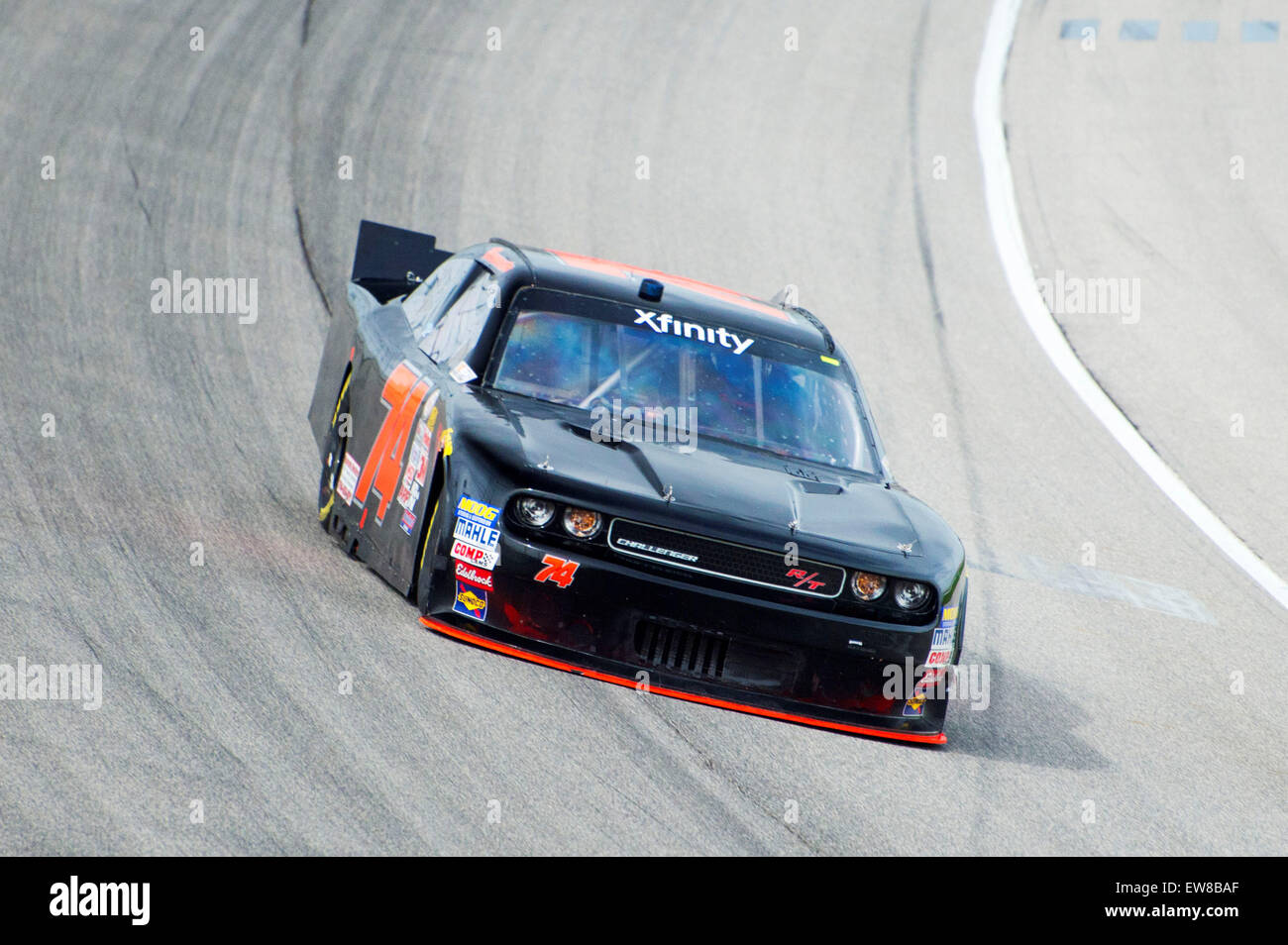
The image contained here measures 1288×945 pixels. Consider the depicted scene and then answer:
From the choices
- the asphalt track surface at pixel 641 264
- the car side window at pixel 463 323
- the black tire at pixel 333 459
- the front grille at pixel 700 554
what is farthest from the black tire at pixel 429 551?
the black tire at pixel 333 459

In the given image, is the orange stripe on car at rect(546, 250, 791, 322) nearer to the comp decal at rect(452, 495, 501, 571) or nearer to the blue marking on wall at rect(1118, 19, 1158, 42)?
the comp decal at rect(452, 495, 501, 571)

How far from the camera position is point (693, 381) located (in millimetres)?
6348

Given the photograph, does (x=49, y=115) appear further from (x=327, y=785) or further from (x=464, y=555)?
(x=327, y=785)

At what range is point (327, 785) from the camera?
174 inches

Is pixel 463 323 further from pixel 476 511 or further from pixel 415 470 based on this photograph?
pixel 476 511

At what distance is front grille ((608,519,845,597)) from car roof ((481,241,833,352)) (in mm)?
1677

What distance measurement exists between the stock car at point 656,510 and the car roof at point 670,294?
0.02 metres

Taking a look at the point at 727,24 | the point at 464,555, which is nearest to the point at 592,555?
the point at 464,555

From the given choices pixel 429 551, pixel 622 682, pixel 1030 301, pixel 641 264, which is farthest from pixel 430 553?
pixel 1030 301

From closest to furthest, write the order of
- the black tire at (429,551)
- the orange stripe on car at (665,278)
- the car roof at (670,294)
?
the black tire at (429,551), the car roof at (670,294), the orange stripe on car at (665,278)

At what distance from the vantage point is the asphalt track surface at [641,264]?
4.76 metres

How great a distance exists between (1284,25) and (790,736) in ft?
59.6

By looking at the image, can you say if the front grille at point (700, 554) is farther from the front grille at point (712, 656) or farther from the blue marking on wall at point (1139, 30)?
the blue marking on wall at point (1139, 30)

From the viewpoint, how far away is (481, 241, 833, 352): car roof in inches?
264
